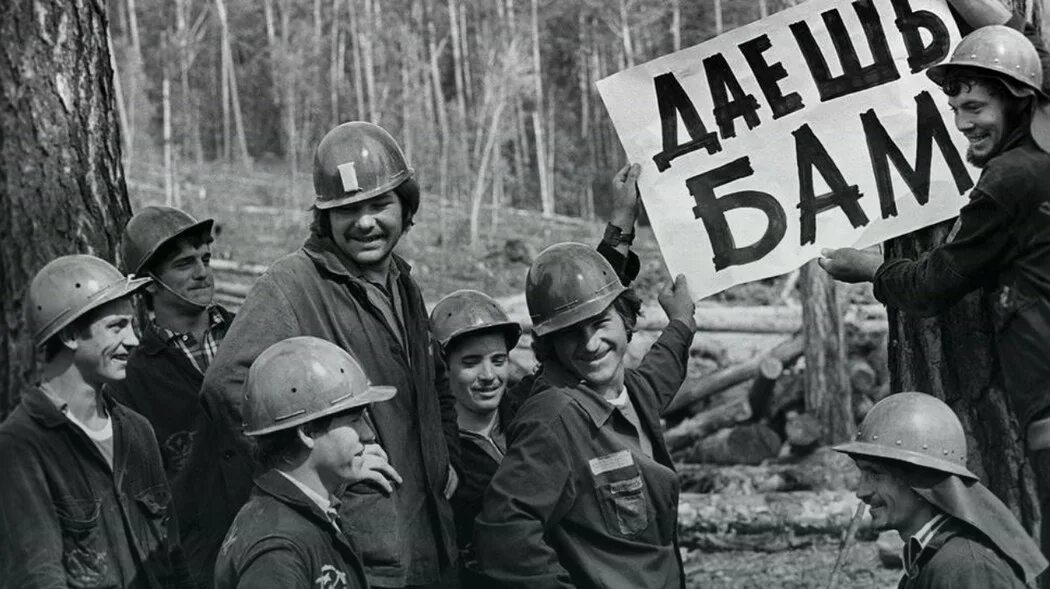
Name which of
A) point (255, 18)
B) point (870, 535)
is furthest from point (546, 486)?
point (255, 18)

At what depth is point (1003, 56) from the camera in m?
4.09

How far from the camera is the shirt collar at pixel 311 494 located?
12.1 ft

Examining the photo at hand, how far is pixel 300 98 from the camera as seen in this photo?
44.0 metres

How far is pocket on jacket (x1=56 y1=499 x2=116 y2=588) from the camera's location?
13.9 feet

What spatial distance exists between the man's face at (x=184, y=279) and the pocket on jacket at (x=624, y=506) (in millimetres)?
2105

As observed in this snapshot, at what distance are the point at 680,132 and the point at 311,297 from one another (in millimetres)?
1581

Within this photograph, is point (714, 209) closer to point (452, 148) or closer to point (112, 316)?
point (112, 316)

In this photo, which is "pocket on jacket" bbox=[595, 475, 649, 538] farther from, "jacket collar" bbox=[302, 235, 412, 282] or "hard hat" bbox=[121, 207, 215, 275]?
"hard hat" bbox=[121, 207, 215, 275]

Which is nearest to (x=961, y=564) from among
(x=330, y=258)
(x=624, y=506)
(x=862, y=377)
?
(x=624, y=506)

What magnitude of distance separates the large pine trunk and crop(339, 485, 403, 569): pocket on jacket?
2.51 metres

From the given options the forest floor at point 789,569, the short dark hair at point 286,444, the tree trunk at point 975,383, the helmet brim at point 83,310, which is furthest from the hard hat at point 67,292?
the forest floor at point 789,569

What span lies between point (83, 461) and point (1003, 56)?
10.0 feet

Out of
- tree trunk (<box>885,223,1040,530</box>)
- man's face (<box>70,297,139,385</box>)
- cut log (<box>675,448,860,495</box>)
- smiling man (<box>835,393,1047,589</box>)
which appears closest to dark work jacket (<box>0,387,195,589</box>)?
man's face (<box>70,297,139,385</box>)

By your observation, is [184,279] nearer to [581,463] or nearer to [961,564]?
[581,463]
